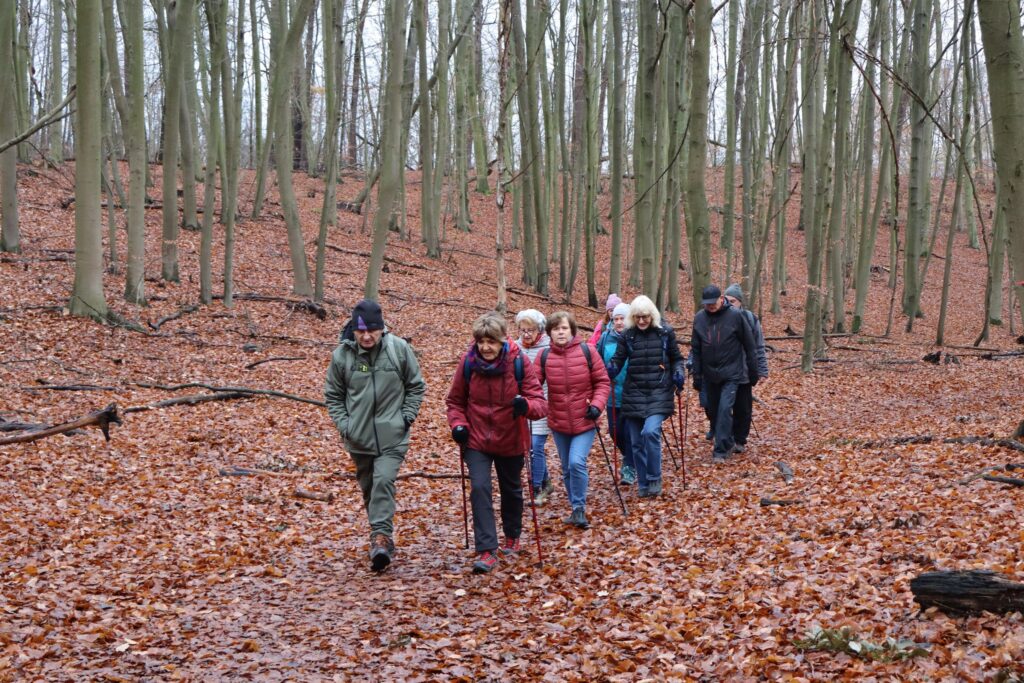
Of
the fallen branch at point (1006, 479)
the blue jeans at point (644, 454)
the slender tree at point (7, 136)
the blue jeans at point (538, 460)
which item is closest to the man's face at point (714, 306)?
the blue jeans at point (644, 454)

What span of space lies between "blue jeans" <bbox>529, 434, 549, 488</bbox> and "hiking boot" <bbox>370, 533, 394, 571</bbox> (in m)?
2.22

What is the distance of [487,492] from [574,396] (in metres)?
1.45

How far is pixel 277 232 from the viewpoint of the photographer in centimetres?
2500

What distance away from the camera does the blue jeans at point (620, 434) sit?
875 cm

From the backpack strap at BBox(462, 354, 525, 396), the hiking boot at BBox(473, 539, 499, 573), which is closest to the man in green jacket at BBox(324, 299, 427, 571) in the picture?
the backpack strap at BBox(462, 354, 525, 396)

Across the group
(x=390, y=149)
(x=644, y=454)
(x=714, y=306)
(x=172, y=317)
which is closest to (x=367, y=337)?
(x=644, y=454)

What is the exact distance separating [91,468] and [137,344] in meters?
5.62

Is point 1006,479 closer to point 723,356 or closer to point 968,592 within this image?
point 968,592

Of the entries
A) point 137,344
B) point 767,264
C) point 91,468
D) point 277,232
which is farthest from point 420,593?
point 767,264

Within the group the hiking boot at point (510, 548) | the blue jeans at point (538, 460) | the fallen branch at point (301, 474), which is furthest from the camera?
the fallen branch at point (301, 474)

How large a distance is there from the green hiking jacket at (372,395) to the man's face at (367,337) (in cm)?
10

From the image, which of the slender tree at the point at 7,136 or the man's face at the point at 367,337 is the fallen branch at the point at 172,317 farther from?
the man's face at the point at 367,337

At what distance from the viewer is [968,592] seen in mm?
4367

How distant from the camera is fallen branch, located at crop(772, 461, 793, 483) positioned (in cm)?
818
